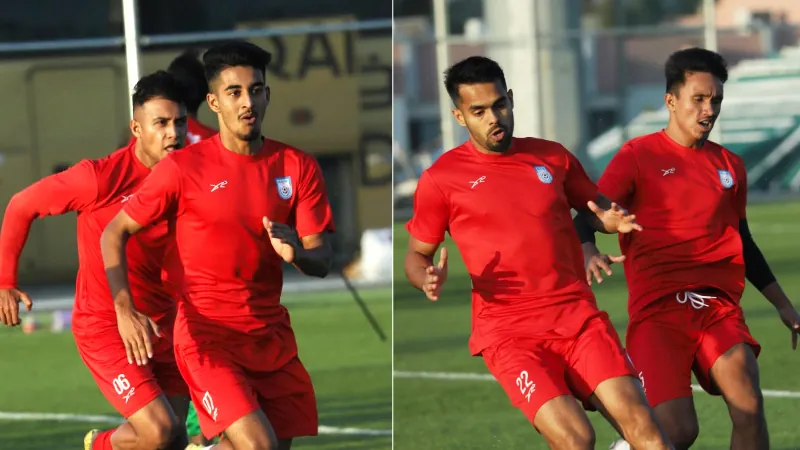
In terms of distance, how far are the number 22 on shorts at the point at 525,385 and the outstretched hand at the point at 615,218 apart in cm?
76

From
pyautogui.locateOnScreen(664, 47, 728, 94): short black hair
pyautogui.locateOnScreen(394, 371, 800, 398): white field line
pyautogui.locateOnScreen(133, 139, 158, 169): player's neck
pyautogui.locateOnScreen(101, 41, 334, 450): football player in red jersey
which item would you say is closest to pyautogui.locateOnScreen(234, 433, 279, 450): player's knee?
pyautogui.locateOnScreen(101, 41, 334, 450): football player in red jersey

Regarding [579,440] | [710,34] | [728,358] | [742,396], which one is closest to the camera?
[579,440]

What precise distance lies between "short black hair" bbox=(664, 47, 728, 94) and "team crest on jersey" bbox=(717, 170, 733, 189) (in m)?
0.44

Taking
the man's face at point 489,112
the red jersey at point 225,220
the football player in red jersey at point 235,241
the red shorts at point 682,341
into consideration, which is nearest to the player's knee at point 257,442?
the football player in red jersey at point 235,241

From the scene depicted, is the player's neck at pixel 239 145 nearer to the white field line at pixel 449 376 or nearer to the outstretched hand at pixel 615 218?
the outstretched hand at pixel 615 218

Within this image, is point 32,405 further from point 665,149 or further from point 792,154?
point 792,154

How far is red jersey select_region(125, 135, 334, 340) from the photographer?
6.32 meters

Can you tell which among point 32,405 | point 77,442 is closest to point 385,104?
point 32,405

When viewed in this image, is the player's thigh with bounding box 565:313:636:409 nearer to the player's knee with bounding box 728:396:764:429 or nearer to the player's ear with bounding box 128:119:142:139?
the player's knee with bounding box 728:396:764:429

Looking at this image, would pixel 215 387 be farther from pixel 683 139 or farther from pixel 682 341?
pixel 683 139

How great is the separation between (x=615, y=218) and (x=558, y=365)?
2.28 feet

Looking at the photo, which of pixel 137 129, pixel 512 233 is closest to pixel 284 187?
pixel 512 233

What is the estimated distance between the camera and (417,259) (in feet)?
20.8

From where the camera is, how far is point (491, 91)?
6.33 m
